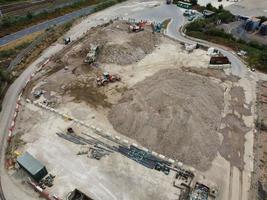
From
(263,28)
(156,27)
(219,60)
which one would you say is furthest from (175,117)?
(263,28)

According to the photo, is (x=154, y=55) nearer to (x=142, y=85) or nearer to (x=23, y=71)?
(x=142, y=85)

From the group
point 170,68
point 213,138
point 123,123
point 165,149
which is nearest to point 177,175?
point 165,149

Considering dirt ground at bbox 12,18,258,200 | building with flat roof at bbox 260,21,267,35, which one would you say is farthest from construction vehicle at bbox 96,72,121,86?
building with flat roof at bbox 260,21,267,35

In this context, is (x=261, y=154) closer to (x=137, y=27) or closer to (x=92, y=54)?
(x=92, y=54)

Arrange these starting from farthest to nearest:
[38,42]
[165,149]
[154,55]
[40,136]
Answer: [38,42] < [154,55] < [40,136] < [165,149]

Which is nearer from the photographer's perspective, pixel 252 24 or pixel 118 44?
pixel 118 44

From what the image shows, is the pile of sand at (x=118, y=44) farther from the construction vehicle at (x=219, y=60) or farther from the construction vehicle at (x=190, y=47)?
the construction vehicle at (x=219, y=60)

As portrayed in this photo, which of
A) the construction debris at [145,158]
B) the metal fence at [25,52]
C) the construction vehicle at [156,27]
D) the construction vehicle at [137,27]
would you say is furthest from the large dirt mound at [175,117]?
the metal fence at [25,52]
